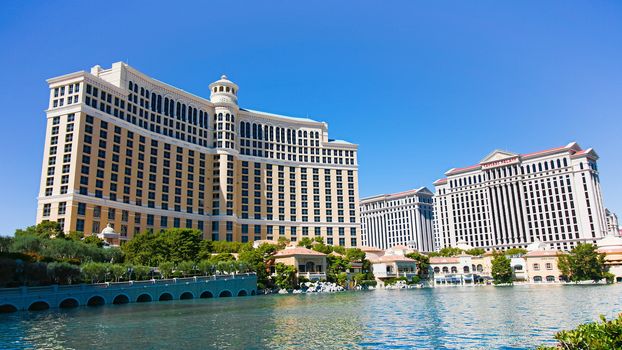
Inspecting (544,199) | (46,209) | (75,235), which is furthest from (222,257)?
(544,199)

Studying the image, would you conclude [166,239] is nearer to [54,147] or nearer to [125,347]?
[54,147]

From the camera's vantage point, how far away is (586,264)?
11475 centimetres

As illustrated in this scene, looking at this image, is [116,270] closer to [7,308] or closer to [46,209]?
[7,308]

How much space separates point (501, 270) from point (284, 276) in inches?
2319

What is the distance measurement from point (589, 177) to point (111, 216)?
161604 millimetres

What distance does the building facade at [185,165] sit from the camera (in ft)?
376

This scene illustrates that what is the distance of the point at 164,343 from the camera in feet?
109

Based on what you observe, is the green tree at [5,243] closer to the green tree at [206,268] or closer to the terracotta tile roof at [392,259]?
the green tree at [206,268]

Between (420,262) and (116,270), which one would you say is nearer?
(116,270)

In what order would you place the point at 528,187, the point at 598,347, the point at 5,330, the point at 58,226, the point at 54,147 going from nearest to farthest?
the point at 598,347 → the point at 5,330 → the point at 58,226 → the point at 54,147 → the point at 528,187

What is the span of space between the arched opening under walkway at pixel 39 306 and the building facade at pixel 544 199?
167 metres

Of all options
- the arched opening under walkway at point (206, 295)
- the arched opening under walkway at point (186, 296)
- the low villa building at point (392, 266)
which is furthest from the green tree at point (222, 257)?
the low villa building at point (392, 266)

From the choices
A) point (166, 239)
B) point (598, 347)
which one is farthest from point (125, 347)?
point (166, 239)

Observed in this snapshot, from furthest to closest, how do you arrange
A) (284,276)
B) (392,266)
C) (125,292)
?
1. (392,266)
2. (284,276)
3. (125,292)
